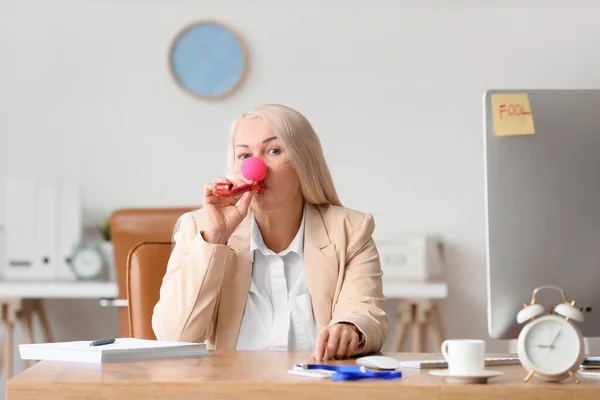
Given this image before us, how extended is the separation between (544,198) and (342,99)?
3.13 meters

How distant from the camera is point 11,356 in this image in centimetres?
415

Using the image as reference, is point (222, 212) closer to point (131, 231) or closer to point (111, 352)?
point (111, 352)

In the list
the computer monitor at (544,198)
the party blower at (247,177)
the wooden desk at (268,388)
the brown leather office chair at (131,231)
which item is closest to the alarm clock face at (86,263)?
the brown leather office chair at (131,231)

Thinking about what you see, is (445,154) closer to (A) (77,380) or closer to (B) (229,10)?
(B) (229,10)

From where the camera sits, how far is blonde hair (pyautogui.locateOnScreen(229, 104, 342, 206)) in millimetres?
2182

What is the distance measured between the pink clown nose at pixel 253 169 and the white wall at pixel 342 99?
95.6 inches

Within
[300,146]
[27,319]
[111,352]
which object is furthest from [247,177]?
[27,319]

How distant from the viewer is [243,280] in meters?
2.14

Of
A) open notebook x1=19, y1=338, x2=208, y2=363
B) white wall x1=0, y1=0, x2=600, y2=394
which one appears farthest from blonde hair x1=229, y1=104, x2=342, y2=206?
white wall x1=0, y1=0, x2=600, y2=394

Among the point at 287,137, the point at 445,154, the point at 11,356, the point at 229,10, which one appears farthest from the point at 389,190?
the point at 287,137

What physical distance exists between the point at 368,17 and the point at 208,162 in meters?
1.05

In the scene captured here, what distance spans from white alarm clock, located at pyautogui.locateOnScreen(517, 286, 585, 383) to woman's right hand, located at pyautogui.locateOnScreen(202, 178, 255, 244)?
0.83 metres

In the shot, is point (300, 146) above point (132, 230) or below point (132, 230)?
above

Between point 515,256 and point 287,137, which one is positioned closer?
point 515,256
